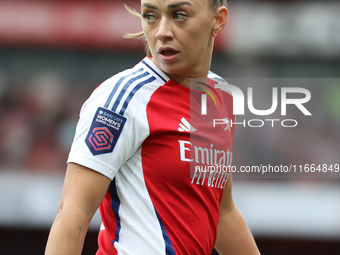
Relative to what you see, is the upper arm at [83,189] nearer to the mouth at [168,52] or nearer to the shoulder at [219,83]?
the mouth at [168,52]

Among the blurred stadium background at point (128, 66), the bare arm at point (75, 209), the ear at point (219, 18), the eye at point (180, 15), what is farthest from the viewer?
the blurred stadium background at point (128, 66)

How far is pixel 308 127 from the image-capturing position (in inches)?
238

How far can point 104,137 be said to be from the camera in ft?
4.86

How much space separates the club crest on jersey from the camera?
148 cm

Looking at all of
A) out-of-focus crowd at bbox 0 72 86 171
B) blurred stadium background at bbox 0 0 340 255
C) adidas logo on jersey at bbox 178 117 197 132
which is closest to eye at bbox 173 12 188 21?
adidas logo on jersey at bbox 178 117 197 132

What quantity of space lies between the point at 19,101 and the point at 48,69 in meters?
0.61

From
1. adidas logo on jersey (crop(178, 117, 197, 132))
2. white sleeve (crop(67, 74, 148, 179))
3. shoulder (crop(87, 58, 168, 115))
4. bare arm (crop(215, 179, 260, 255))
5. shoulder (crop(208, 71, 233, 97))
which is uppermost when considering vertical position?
shoulder (crop(208, 71, 233, 97))

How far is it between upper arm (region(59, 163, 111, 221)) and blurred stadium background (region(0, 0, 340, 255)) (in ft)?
12.4

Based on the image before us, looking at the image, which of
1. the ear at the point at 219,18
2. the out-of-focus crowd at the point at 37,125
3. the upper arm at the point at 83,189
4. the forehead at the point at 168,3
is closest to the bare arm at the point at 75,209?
the upper arm at the point at 83,189

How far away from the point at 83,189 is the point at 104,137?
0.57 ft

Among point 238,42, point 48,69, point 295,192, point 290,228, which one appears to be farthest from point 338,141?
point 48,69

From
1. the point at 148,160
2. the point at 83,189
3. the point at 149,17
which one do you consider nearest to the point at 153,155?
the point at 148,160

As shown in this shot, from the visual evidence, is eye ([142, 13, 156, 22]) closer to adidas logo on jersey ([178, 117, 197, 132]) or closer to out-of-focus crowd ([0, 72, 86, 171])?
adidas logo on jersey ([178, 117, 197, 132])

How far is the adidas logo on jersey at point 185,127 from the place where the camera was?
1.63 meters
